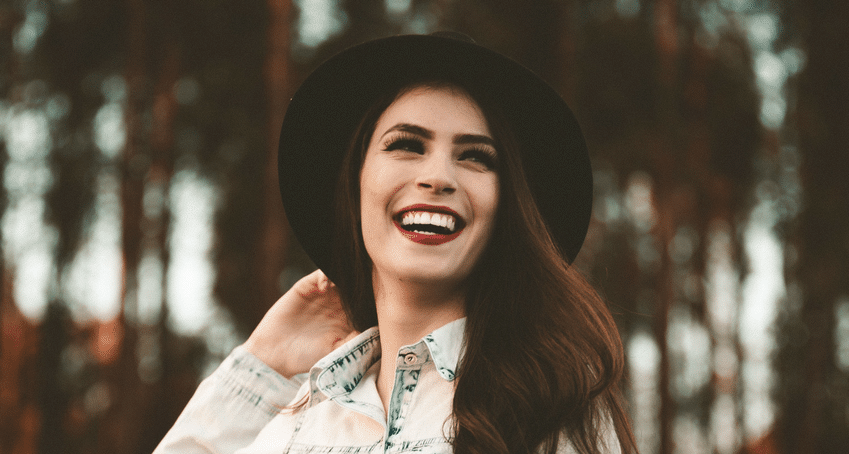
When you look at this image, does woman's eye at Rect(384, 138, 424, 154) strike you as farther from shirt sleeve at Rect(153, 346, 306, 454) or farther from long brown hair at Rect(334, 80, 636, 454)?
shirt sleeve at Rect(153, 346, 306, 454)

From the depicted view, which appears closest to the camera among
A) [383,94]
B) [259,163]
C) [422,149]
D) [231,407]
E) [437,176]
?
[437,176]

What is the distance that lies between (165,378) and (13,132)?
6.39 m

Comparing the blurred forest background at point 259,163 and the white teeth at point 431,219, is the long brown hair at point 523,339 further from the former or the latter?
the blurred forest background at point 259,163

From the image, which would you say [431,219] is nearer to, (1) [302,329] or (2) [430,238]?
(2) [430,238]

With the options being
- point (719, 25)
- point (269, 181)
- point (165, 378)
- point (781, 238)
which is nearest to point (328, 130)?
point (269, 181)

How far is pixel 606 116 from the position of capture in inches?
466

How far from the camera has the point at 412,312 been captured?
76.3 inches

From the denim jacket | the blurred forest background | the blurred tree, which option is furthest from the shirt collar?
the blurred tree

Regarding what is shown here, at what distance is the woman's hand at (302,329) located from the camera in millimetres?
2301

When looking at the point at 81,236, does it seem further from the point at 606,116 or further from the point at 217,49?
the point at 606,116

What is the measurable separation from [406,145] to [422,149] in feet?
0.17

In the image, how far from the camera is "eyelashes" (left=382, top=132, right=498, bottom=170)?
1844 millimetres

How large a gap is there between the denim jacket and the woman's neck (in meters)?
0.06

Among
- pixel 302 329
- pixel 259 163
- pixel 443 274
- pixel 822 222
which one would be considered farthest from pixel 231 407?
pixel 822 222
